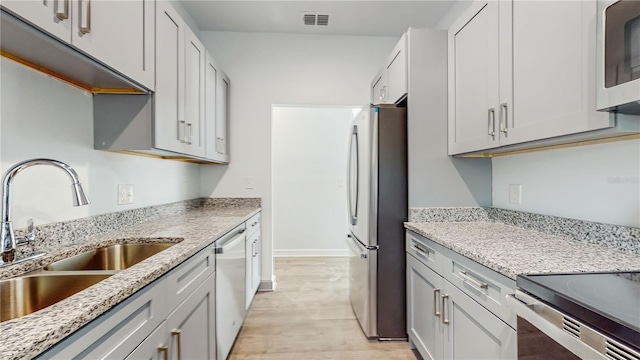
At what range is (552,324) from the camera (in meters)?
0.76

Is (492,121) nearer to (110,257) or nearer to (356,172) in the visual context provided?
(356,172)

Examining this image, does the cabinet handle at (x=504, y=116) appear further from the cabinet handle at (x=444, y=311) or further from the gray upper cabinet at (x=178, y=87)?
the gray upper cabinet at (x=178, y=87)

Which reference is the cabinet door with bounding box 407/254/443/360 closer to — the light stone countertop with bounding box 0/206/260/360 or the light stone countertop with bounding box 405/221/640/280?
the light stone countertop with bounding box 405/221/640/280

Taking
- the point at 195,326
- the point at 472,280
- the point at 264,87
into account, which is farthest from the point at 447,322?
the point at 264,87

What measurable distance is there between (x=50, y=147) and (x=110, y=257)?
543mm

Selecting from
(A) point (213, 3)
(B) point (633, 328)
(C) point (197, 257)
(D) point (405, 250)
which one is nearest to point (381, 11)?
(A) point (213, 3)

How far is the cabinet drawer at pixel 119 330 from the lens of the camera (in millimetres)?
609

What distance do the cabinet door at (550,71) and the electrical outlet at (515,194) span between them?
498 millimetres

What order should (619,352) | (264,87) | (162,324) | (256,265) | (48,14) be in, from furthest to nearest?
(264,87) → (256,265) → (162,324) → (48,14) → (619,352)

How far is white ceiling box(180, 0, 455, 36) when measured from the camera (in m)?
2.53

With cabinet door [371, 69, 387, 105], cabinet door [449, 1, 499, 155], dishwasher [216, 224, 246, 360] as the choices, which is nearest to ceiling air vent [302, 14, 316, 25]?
cabinet door [371, 69, 387, 105]

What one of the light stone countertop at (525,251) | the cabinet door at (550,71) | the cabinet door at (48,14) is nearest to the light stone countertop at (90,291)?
the cabinet door at (48,14)

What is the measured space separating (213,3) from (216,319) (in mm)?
2545

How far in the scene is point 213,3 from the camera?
2.52 m
